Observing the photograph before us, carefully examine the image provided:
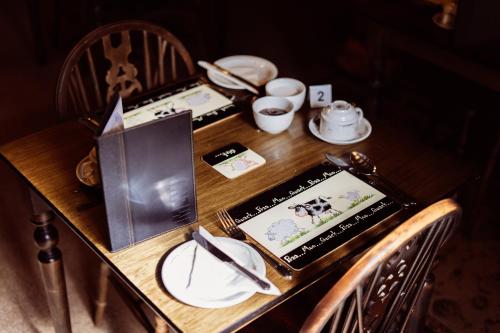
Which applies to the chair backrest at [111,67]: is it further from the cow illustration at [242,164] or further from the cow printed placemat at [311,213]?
the cow printed placemat at [311,213]

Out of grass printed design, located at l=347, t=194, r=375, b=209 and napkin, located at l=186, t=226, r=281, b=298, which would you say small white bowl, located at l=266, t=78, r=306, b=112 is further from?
napkin, located at l=186, t=226, r=281, b=298

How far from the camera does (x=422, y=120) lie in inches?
122

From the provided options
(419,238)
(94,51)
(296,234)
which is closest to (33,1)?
(94,51)

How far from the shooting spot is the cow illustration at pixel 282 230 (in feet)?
4.43

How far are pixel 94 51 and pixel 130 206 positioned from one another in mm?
2256

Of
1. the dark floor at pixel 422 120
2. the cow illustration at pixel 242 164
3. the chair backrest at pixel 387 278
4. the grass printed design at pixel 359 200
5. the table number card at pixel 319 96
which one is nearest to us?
the chair backrest at pixel 387 278

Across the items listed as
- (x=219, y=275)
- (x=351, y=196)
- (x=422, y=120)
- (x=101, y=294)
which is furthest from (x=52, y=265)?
(x=422, y=120)

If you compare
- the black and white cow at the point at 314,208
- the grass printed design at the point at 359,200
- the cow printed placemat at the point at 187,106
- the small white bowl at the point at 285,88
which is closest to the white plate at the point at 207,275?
the black and white cow at the point at 314,208

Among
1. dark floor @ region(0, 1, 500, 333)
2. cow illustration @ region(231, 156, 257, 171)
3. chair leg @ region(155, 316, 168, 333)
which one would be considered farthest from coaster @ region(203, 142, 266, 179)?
dark floor @ region(0, 1, 500, 333)

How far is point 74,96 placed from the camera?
1.90 m

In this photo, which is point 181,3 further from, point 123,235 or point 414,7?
point 123,235

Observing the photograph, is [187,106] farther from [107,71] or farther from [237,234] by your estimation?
[237,234]

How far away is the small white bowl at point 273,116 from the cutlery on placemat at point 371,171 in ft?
0.64

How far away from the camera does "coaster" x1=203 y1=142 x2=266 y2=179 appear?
1544 mm
